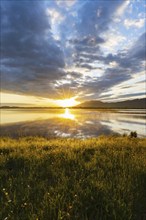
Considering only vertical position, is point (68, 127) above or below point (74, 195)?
below

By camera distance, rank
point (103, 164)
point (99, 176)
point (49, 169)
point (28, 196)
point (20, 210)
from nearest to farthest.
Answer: point (20, 210)
point (28, 196)
point (99, 176)
point (49, 169)
point (103, 164)

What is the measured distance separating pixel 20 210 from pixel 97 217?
159cm

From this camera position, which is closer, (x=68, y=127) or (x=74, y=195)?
(x=74, y=195)

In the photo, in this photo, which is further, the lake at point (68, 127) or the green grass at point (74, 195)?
the lake at point (68, 127)

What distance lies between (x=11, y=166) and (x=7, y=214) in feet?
13.1

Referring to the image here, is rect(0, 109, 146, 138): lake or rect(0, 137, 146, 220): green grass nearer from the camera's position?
rect(0, 137, 146, 220): green grass

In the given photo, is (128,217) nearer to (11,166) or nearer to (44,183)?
(44,183)

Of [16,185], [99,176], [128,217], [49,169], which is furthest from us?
[49,169]

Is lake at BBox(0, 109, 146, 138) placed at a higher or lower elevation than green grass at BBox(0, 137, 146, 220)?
lower

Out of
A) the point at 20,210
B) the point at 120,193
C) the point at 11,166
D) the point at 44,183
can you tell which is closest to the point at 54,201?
the point at 20,210

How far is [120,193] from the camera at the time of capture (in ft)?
18.2

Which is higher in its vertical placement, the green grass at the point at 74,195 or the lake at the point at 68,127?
the green grass at the point at 74,195

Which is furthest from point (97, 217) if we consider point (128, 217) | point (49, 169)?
point (49, 169)

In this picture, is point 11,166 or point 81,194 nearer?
point 81,194
